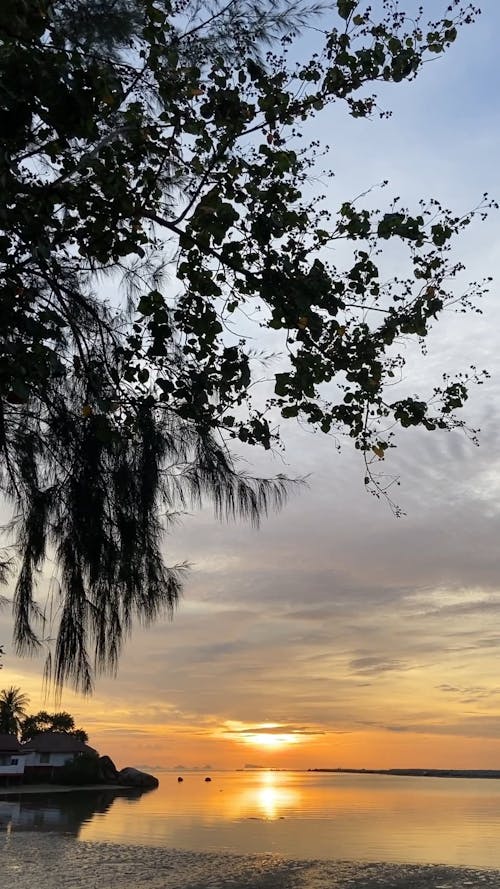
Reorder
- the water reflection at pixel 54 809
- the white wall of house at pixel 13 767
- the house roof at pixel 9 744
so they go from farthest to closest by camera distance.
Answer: the house roof at pixel 9 744 → the white wall of house at pixel 13 767 → the water reflection at pixel 54 809

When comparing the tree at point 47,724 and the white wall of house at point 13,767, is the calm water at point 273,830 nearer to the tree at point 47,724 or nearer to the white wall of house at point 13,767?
the white wall of house at point 13,767

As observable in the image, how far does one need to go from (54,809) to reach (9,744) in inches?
718

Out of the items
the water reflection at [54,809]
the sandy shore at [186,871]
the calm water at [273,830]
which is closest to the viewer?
→ the sandy shore at [186,871]

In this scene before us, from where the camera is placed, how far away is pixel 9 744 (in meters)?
52.4

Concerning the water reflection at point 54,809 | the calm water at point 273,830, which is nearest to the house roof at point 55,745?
the water reflection at point 54,809

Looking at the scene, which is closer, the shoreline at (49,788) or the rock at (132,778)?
the shoreline at (49,788)

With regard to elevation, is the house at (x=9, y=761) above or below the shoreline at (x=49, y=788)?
above

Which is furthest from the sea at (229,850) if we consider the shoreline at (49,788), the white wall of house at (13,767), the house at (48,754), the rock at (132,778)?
the rock at (132,778)

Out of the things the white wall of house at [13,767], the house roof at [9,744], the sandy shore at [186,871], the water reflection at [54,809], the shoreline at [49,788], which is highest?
the house roof at [9,744]

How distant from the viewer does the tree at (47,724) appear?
71.9 metres

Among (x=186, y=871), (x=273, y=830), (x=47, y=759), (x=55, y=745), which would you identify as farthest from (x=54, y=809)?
(x=47, y=759)

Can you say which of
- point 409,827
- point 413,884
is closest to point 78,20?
point 413,884

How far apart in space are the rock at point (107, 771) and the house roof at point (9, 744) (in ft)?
21.0

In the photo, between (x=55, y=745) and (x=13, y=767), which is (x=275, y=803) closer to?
(x=55, y=745)
